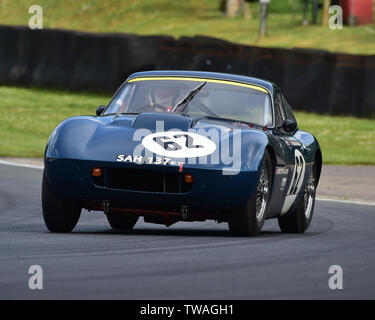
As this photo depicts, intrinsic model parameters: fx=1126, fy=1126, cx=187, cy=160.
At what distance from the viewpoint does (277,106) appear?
392 inches

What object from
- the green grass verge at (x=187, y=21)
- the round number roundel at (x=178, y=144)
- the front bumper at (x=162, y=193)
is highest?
the round number roundel at (x=178, y=144)

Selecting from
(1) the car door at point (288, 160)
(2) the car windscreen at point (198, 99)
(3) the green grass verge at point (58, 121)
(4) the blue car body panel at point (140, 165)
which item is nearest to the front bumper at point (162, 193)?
(4) the blue car body panel at point (140, 165)

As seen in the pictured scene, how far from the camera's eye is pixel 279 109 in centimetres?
1005

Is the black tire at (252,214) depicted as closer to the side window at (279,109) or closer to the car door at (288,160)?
the car door at (288,160)

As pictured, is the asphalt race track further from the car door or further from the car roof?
the car roof

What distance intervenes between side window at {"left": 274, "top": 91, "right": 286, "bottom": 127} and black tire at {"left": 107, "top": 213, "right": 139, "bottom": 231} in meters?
1.55

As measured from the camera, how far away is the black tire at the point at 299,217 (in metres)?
10.3

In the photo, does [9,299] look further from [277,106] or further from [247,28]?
[247,28]

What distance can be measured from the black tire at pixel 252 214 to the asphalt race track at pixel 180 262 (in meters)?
0.10

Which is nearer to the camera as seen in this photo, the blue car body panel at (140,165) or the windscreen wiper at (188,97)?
the blue car body panel at (140,165)

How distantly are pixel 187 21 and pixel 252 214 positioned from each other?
5068cm

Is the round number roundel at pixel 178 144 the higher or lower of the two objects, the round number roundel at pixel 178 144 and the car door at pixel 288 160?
the higher

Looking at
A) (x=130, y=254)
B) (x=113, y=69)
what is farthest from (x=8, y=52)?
(x=130, y=254)

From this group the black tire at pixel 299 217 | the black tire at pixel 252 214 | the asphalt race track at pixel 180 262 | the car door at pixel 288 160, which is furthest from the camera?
the black tire at pixel 299 217
